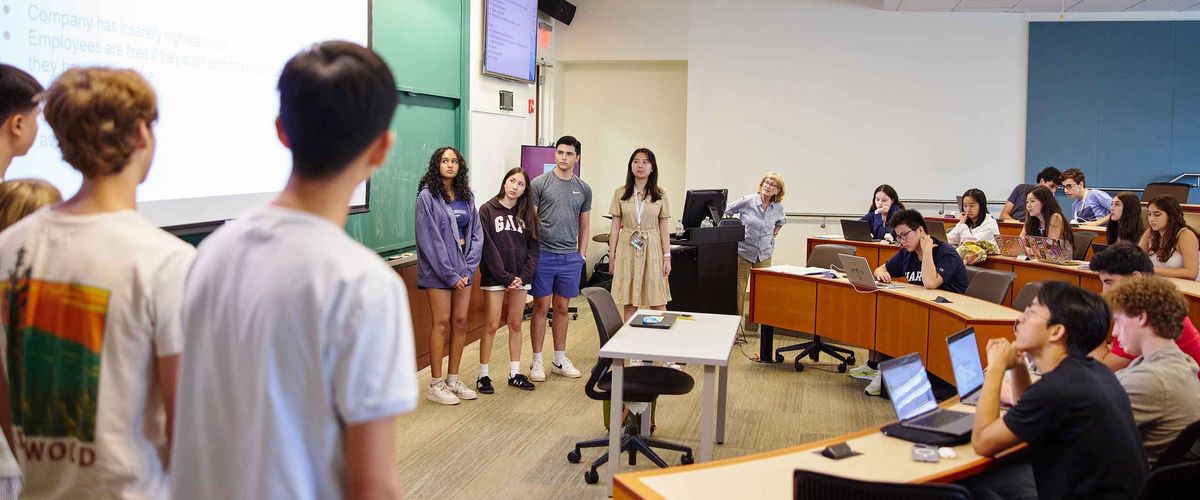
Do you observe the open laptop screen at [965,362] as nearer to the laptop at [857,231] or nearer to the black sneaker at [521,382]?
the black sneaker at [521,382]

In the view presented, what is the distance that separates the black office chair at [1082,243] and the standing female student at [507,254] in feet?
15.8

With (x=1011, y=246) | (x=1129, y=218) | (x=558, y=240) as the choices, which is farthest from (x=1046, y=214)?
(x=558, y=240)

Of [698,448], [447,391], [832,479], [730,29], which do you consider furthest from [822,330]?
[730,29]

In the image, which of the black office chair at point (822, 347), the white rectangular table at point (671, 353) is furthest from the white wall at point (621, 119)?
the white rectangular table at point (671, 353)

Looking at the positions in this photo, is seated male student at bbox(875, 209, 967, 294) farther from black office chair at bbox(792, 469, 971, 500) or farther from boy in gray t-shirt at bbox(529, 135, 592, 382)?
black office chair at bbox(792, 469, 971, 500)

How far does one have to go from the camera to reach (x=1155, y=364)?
9.92ft

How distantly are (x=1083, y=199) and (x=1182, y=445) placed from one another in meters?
7.62

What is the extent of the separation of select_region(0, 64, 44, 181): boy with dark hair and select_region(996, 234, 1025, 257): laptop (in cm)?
700

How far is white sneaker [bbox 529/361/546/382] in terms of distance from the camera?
6316mm

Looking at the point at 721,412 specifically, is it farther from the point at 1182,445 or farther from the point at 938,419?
the point at 1182,445

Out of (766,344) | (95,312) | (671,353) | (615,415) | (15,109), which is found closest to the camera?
(95,312)

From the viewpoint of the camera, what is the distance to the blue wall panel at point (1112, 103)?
1052 centimetres

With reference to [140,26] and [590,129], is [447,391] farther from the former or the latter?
[590,129]

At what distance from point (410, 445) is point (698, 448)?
1.50 metres
